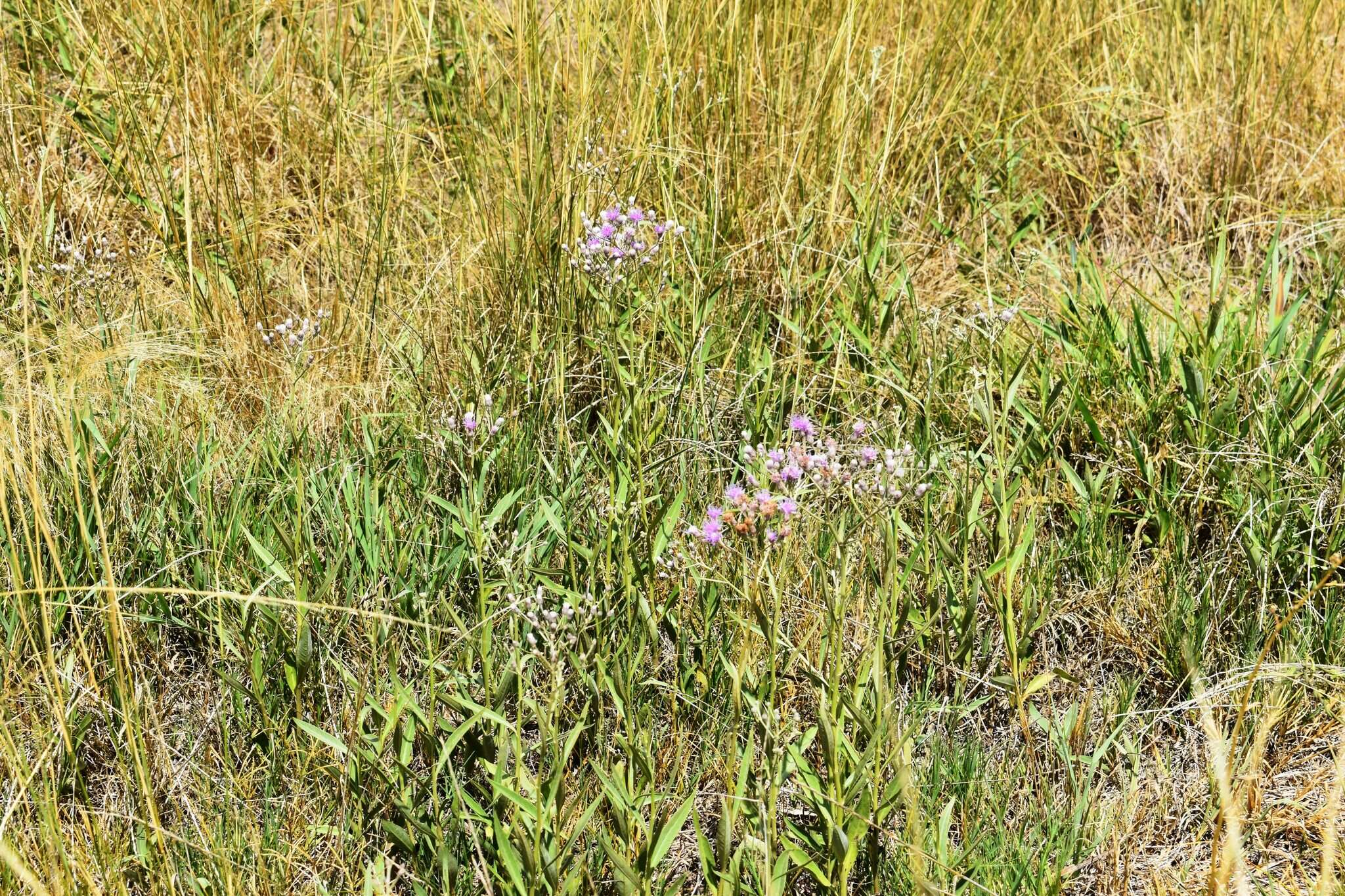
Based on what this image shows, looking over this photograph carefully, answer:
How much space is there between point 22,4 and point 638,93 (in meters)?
1.51

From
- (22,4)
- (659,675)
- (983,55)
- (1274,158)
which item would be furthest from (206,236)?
(1274,158)

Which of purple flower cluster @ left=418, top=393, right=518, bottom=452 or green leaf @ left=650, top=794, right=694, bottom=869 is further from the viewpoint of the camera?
purple flower cluster @ left=418, top=393, right=518, bottom=452

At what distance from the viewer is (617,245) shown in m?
2.18

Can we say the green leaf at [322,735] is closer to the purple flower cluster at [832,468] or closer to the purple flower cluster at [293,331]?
the purple flower cluster at [832,468]

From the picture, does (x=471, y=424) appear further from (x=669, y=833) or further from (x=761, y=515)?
(x=669, y=833)

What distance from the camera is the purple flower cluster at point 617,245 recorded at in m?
2.15

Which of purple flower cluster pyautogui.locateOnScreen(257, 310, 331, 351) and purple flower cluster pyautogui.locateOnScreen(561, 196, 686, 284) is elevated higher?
purple flower cluster pyautogui.locateOnScreen(561, 196, 686, 284)

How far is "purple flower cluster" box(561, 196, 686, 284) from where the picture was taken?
215cm

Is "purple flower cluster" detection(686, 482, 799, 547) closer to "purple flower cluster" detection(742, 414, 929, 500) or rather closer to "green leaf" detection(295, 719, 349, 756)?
"purple flower cluster" detection(742, 414, 929, 500)

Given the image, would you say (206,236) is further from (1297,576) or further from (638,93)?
(1297,576)

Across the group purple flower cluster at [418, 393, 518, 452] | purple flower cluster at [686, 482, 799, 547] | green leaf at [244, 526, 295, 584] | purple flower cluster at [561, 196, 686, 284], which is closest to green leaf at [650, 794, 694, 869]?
purple flower cluster at [686, 482, 799, 547]

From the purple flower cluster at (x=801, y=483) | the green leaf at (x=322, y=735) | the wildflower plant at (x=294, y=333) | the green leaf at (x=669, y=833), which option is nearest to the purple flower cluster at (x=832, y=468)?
the purple flower cluster at (x=801, y=483)

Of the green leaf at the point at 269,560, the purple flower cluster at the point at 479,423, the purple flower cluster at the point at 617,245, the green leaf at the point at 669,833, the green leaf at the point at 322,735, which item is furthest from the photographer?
the purple flower cluster at the point at 617,245

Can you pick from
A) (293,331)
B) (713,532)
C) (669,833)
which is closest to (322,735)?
(669,833)
